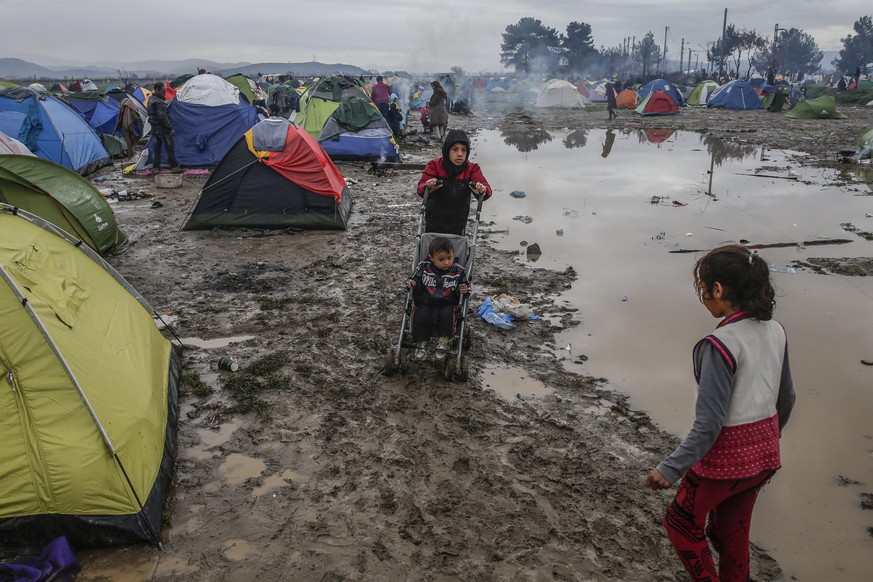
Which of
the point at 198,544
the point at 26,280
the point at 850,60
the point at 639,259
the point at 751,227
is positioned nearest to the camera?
the point at 198,544

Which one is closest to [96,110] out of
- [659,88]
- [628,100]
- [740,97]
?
[659,88]

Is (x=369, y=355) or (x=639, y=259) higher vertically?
(x=639, y=259)

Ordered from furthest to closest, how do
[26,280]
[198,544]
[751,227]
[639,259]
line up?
[751,227] < [639,259] < [26,280] < [198,544]

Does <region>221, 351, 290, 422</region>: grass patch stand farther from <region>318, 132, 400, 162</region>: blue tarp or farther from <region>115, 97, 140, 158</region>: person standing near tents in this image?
<region>115, 97, 140, 158</region>: person standing near tents

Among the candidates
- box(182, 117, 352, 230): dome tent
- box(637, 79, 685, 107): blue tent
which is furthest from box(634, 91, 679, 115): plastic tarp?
box(182, 117, 352, 230): dome tent

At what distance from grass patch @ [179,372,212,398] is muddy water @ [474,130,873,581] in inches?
128

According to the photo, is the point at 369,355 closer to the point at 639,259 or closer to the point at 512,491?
the point at 512,491

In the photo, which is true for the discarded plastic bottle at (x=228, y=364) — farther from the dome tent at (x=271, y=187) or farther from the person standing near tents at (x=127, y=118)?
the person standing near tents at (x=127, y=118)

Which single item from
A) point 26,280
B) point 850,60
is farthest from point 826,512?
point 850,60

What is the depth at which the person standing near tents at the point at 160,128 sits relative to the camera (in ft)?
44.8

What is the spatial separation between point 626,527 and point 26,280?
3.94 m

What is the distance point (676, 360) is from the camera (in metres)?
5.57

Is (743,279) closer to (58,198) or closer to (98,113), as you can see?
(58,198)

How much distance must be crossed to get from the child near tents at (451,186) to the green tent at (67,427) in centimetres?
324
